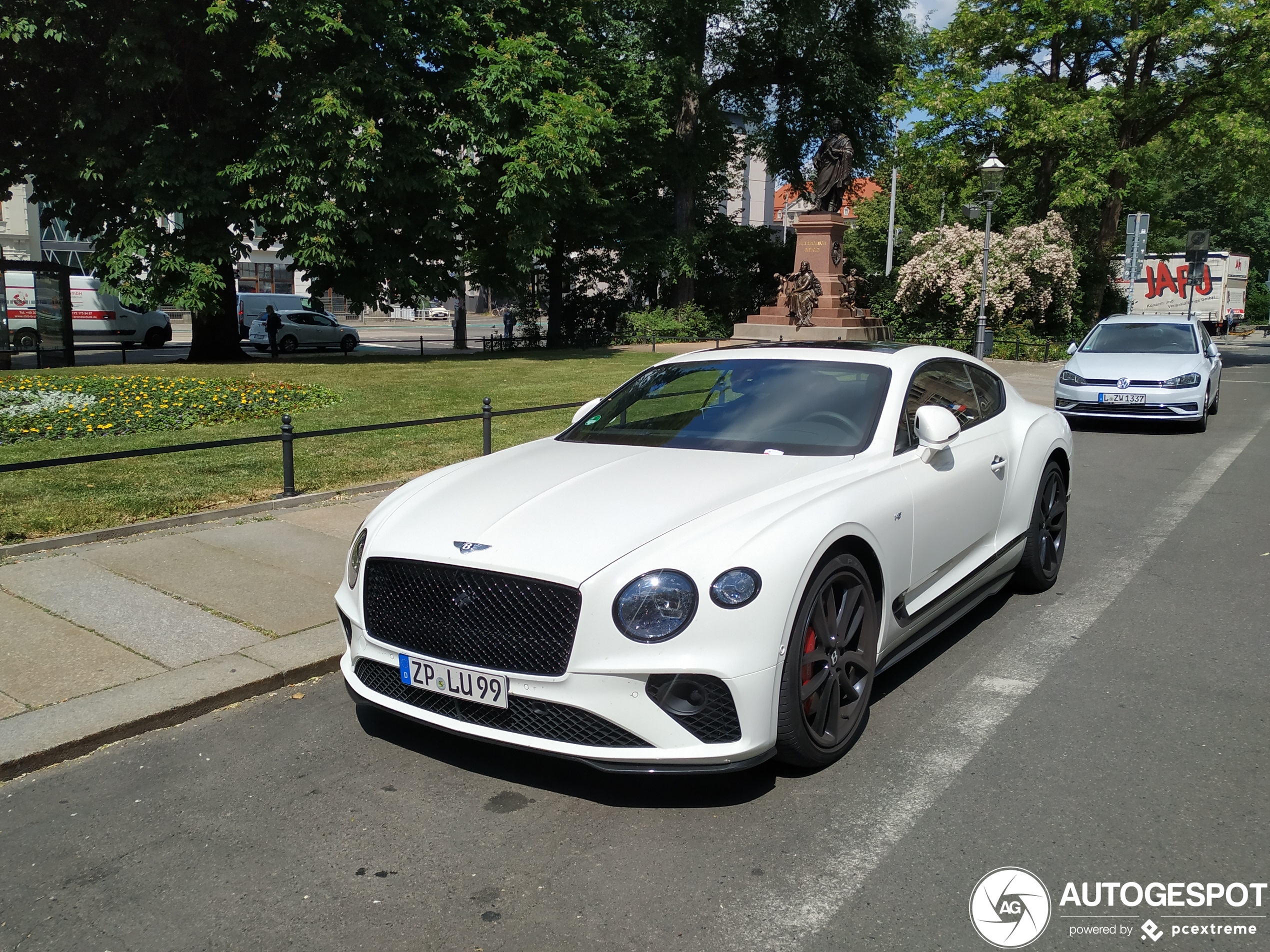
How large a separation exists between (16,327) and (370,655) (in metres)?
22.9

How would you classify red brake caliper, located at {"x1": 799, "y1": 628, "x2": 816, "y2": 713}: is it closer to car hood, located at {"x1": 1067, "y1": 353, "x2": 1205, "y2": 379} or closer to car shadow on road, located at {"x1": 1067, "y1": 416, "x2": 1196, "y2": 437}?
car hood, located at {"x1": 1067, "y1": 353, "x2": 1205, "y2": 379}

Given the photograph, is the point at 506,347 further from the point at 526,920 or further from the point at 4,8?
the point at 526,920

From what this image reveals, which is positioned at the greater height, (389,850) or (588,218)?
(588,218)

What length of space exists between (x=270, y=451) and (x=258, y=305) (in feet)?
98.7

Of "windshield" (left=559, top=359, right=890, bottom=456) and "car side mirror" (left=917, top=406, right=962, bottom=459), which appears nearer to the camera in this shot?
"car side mirror" (left=917, top=406, right=962, bottom=459)

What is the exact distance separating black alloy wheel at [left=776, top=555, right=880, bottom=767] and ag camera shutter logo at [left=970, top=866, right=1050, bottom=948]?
82cm

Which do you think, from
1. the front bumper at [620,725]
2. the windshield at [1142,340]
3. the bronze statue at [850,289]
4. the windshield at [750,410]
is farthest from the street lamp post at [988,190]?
the front bumper at [620,725]

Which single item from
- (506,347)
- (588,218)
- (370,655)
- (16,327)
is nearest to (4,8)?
(16,327)

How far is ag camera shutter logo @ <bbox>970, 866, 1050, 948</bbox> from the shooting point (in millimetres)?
3076

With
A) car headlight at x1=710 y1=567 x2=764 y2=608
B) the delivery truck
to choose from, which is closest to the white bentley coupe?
car headlight at x1=710 y1=567 x2=764 y2=608

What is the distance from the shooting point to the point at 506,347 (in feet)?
127

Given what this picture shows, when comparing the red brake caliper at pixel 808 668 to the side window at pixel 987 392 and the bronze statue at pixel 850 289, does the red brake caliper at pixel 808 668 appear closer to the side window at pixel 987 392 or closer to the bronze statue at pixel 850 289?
the side window at pixel 987 392

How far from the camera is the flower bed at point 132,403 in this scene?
12.6 metres

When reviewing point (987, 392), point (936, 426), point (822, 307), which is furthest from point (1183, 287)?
point (936, 426)
